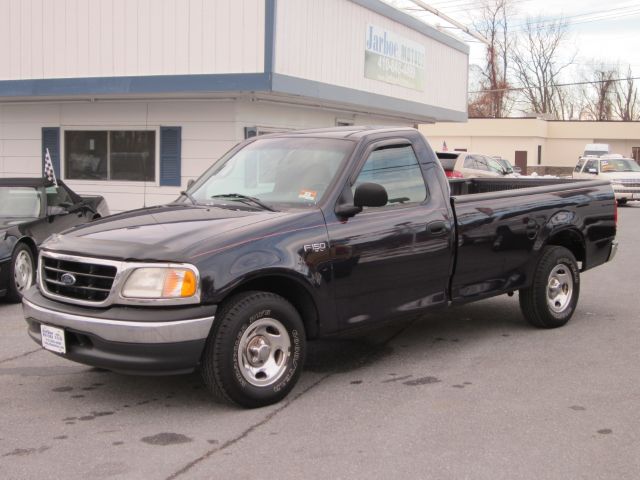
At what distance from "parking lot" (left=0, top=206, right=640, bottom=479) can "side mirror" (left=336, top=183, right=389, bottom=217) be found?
128 cm

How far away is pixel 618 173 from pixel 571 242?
21.7 metres

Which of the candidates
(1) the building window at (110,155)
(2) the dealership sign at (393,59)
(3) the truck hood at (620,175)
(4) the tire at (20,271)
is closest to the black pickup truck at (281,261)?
(4) the tire at (20,271)

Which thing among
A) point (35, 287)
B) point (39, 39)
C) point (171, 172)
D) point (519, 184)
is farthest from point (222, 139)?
point (35, 287)

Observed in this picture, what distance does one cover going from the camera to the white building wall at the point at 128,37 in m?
13.9

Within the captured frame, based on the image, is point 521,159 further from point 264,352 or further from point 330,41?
point 264,352

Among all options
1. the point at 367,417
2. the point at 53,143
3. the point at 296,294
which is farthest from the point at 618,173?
the point at 367,417

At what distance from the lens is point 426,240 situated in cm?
578

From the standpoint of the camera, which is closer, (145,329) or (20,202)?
(145,329)

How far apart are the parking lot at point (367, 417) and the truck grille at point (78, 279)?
78 centimetres

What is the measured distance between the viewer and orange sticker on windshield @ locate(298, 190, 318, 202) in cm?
536

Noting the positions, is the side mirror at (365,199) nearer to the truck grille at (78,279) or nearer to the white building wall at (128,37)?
the truck grille at (78,279)

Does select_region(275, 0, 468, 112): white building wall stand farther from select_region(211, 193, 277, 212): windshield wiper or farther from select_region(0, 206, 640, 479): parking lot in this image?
select_region(0, 206, 640, 479): parking lot

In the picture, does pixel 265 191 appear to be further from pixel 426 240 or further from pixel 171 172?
pixel 171 172

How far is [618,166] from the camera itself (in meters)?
27.8
